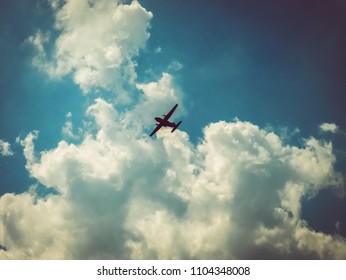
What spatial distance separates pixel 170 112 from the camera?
4547 centimetres
